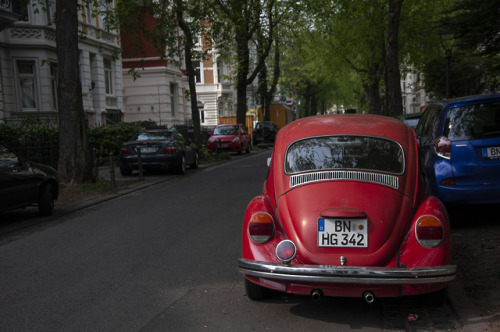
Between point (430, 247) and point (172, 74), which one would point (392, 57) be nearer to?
point (430, 247)

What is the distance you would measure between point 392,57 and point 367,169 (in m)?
18.1

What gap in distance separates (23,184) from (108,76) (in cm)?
2550

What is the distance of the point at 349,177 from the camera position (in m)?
4.49

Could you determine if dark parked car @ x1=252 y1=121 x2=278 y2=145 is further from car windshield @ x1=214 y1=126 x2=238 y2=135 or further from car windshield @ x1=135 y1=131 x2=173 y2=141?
car windshield @ x1=135 y1=131 x2=173 y2=141

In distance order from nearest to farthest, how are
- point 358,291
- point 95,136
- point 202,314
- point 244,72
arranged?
point 358,291, point 202,314, point 95,136, point 244,72

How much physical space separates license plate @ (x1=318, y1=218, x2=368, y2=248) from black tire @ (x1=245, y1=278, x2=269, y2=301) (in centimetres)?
83

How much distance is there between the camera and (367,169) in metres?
4.59

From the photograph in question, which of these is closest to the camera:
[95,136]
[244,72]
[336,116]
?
[336,116]

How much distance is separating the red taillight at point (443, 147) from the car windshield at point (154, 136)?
441 inches

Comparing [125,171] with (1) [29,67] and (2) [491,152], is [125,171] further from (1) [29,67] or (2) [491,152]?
(2) [491,152]

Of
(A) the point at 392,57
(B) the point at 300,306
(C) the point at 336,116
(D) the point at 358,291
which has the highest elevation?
(A) the point at 392,57

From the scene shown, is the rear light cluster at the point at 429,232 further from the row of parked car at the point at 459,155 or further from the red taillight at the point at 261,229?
the row of parked car at the point at 459,155

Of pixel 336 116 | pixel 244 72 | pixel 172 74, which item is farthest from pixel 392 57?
pixel 172 74

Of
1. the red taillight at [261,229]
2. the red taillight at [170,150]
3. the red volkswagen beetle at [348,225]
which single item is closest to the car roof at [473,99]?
the red volkswagen beetle at [348,225]
